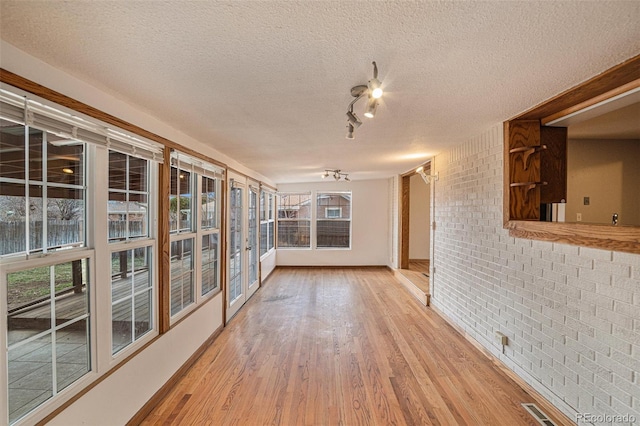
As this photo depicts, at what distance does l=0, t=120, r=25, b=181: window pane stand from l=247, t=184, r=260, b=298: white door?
139 inches

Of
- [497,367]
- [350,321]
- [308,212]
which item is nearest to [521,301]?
[497,367]

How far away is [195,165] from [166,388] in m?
2.04

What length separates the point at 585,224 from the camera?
1.92 m

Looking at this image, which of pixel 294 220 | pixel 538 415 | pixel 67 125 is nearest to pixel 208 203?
pixel 67 125

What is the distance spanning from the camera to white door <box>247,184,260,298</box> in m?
4.99

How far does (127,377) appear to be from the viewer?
6.34 ft

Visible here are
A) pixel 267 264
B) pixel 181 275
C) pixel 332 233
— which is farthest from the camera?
pixel 332 233

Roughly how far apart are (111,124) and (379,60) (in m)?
1.71

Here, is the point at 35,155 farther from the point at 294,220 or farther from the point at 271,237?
the point at 294,220

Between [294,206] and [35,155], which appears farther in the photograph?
[294,206]

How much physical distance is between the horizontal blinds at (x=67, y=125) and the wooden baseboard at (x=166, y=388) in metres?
1.84

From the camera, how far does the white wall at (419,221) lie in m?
7.87

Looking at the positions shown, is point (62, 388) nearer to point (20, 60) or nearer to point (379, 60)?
point (20, 60)

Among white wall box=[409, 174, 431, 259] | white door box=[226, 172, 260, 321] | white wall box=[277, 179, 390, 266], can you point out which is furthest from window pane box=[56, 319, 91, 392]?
white wall box=[409, 174, 431, 259]
